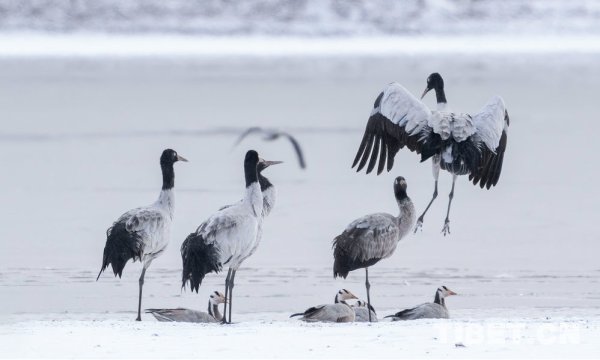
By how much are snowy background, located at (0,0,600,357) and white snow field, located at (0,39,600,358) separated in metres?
0.03

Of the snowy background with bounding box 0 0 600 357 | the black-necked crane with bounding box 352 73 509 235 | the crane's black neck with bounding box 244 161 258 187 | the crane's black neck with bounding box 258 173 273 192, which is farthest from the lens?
the crane's black neck with bounding box 258 173 273 192

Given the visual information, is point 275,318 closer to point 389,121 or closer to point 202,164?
point 389,121

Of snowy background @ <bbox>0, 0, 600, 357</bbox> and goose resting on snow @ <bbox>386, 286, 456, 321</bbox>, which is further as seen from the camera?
goose resting on snow @ <bbox>386, 286, 456, 321</bbox>

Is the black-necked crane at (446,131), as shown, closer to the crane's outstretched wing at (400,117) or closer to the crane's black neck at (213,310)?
the crane's outstretched wing at (400,117)

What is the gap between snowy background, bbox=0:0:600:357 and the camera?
9.05 meters

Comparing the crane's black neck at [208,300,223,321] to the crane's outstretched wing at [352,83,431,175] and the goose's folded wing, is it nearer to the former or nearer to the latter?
the goose's folded wing

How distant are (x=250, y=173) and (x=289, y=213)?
5.90 m

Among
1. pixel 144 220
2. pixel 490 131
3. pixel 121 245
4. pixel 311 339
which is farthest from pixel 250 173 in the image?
pixel 311 339

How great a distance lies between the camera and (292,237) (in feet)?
49.9

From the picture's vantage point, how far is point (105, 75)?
186ft

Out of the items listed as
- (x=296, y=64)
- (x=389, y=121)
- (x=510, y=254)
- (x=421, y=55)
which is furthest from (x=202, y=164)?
(x=421, y=55)

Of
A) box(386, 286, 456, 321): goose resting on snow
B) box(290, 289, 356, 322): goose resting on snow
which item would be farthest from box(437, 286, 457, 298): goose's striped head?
box(290, 289, 356, 322): goose resting on snow

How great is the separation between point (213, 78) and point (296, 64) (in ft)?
46.9

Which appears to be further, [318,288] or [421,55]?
[421,55]
